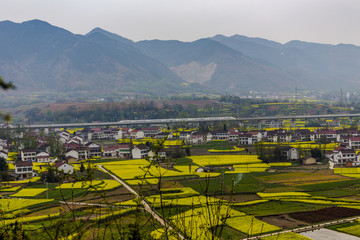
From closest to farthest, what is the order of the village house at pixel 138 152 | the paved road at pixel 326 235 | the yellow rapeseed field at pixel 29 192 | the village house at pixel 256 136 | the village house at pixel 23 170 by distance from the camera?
1. the paved road at pixel 326 235
2. the yellow rapeseed field at pixel 29 192
3. the village house at pixel 23 170
4. the village house at pixel 138 152
5. the village house at pixel 256 136

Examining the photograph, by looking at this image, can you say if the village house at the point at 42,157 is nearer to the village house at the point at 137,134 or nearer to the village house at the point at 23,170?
the village house at the point at 23,170

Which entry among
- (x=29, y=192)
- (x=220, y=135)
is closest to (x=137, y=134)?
(x=220, y=135)

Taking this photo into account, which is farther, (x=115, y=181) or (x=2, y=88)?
Result: (x=115, y=181)

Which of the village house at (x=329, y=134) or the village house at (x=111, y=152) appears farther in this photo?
the village house at (x=329, y=134)

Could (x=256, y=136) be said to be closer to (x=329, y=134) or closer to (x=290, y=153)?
(x=329, y=134)

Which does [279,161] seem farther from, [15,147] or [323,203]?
[15,147]

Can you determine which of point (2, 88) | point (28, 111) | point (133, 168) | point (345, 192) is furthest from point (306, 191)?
point (28, 111)

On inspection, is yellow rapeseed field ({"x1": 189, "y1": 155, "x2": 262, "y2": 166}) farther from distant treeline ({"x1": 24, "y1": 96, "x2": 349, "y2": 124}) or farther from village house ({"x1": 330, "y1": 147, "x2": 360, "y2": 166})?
distant treeline ({"x1": 24, "y1": 96, "x2": 349, "y2": 124})

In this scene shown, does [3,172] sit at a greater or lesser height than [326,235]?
greater

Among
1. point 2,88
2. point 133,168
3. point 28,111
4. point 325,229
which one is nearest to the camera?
point 2,88

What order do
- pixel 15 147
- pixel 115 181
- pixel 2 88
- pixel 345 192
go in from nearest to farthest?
pixel 2 88 → pixel 345 192 → pixel 115 181 → pixel 15 147

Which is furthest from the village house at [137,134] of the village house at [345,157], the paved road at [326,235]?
the paved road at [326,235]
